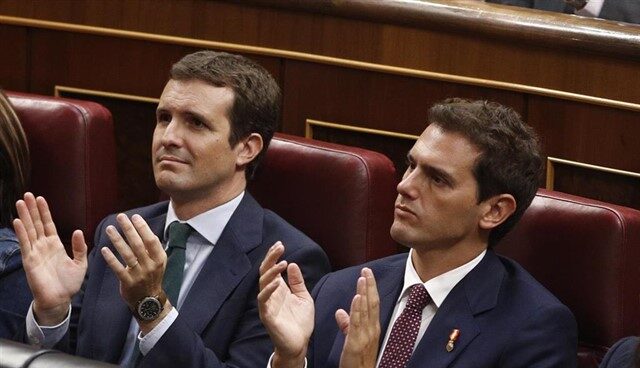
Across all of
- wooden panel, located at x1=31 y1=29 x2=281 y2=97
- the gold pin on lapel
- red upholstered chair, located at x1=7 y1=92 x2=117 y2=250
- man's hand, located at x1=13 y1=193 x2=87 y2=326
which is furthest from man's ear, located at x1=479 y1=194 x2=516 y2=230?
wooden panel, located at x1=31 y1=29 x2=281 y2=97

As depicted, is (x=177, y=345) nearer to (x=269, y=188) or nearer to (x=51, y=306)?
(x=51, y=306)

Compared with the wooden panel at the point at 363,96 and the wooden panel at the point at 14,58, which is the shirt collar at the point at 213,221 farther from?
the wooden panel at the point at 14,58

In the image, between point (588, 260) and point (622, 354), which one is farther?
point (588, 260)

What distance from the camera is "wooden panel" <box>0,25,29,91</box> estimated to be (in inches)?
69.9

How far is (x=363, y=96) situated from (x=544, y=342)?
19.9 inches

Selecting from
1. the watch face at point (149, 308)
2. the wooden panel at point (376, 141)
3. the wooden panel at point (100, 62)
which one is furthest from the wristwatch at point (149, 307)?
the wooden panel at point (100, 62)

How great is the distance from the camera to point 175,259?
1308 millimetres

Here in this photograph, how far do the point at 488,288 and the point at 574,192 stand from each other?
28cm

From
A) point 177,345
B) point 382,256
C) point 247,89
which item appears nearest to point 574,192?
point 382,256

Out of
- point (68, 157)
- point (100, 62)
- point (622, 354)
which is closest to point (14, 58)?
point (100, 62)

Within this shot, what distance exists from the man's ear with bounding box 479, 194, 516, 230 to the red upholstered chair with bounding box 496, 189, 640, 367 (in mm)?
48

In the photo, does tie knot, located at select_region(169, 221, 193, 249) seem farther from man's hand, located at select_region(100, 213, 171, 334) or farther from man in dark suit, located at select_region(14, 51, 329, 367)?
man's hand, located at select_region(100, 213, 171, 334)

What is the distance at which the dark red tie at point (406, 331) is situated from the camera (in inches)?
46.6

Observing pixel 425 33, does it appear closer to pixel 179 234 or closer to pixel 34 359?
pixel 179 234
